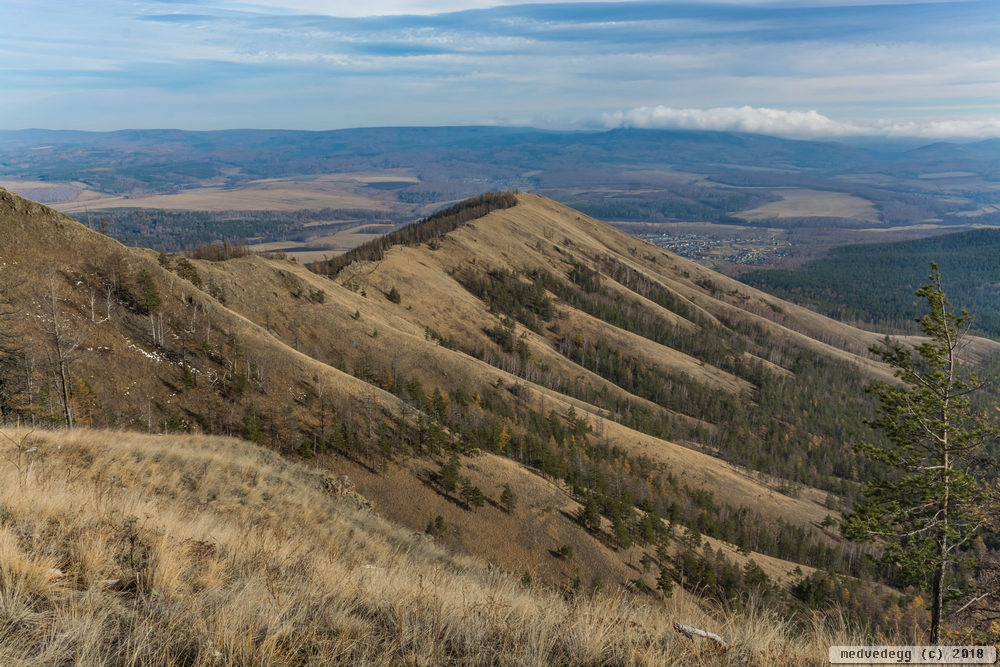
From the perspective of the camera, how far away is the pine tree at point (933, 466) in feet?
50.6

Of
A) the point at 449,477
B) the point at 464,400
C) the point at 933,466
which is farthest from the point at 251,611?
the point at 464,400

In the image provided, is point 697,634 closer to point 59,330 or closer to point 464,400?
point 59,330

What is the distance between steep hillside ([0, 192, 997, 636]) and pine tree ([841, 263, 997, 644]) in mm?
6863

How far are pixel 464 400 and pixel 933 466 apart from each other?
61.6 m

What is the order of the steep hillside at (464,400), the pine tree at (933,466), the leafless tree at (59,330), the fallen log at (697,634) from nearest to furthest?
1. the fallen log at (697,634)
2. the pine tree at (933,466)
3. the leafless tree at (59,330)
4. the steep hillside at (464,400)

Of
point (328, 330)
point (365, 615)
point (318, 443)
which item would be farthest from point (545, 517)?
point (365, 615)

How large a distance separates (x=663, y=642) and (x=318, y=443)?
45444 millimetres

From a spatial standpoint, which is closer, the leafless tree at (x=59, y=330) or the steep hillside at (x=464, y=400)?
the leafless tree at (x=59, y=330)

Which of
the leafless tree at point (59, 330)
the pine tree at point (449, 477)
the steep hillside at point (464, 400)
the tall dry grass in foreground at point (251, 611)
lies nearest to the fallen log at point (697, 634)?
the tall dry grass in foreground at point (251, 611)

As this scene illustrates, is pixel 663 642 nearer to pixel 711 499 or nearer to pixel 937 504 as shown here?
pixel 937 504

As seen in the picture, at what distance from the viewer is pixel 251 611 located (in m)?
5.88

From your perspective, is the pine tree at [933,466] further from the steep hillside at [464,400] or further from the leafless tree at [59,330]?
the leafless tree at [59,330]

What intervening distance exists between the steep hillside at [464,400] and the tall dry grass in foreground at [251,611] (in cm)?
400

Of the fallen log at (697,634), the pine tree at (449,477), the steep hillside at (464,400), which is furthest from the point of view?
the pine tree at (449,477)
